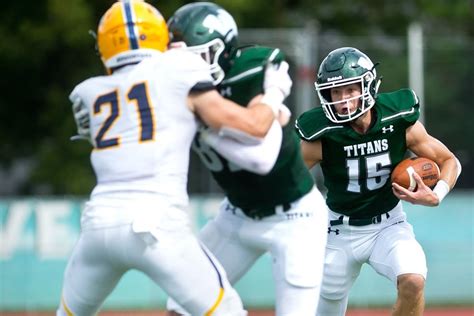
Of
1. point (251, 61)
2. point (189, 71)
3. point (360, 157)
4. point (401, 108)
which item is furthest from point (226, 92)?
point (401, 108)

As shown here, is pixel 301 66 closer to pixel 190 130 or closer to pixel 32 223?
pixel 32 223

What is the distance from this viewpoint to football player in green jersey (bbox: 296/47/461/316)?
22.3 ft

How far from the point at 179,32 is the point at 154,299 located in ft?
25.6

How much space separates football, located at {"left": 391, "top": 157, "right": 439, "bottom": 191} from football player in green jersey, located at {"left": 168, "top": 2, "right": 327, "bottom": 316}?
0.93 meters

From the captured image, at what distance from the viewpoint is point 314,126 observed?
6.91 m

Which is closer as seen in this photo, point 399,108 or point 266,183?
point 266,183

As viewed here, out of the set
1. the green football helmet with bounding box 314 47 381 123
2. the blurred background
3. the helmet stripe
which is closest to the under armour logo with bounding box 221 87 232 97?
the helmet stripe

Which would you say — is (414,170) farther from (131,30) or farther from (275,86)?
(131,30)

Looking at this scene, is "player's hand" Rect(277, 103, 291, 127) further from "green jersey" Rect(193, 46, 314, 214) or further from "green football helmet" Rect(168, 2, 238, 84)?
"green football helmet" Rect(168, 2, 238, 84)

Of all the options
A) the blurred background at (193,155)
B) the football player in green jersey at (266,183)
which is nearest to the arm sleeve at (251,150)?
the football player in green jersey at (266,183)

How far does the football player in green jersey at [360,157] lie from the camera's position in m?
6.80

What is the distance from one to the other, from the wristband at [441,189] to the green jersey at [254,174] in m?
1.14

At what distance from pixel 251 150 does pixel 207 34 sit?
670 millimetres

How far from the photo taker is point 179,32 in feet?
18.5
